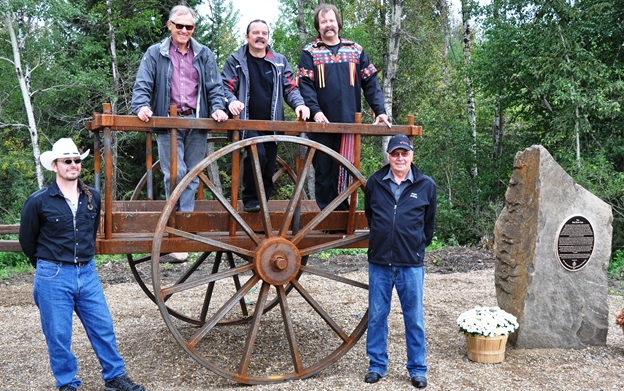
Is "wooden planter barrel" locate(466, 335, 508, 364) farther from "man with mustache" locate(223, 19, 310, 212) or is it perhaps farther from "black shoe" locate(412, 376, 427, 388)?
"man with mustache" locate(223, 19, 310, 212)

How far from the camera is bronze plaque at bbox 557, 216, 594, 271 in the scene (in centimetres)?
464

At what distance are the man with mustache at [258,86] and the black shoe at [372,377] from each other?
152 cm

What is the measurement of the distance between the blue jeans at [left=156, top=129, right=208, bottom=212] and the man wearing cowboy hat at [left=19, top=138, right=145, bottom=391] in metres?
0.60

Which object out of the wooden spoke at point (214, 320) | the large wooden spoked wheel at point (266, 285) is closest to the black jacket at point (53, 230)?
the large wooden spoked wheel at point (266, 285)

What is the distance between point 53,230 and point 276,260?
4.90 feet

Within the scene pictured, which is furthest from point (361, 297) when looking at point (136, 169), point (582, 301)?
point (136, 169)

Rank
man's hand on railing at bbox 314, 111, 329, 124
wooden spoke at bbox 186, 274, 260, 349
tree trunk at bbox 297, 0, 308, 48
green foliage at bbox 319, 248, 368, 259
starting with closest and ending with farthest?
wooden spoke at bbox 186, 274, 260, 349 → man's hand on railing at bbox 314, 111, 329, 124 → green foliage at bbox 319, 248, 368, 259 → tree trunk at bbox 297, 0, 308, 48

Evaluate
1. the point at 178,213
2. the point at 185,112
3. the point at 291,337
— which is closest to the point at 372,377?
the point at 291,337

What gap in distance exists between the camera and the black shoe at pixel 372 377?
3.99 m

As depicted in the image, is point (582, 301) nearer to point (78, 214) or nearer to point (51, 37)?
point (78, 214)

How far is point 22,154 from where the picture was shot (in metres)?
16.3

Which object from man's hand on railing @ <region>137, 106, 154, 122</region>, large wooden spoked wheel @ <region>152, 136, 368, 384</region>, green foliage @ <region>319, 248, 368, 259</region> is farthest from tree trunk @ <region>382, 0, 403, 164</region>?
man's hand on railing @ <region>137, 106, 154, 122</region>

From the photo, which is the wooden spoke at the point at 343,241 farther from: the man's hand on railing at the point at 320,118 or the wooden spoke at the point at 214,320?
the man's hand on railing at the point at 320,118

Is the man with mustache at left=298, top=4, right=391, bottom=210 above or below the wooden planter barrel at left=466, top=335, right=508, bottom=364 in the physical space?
above
